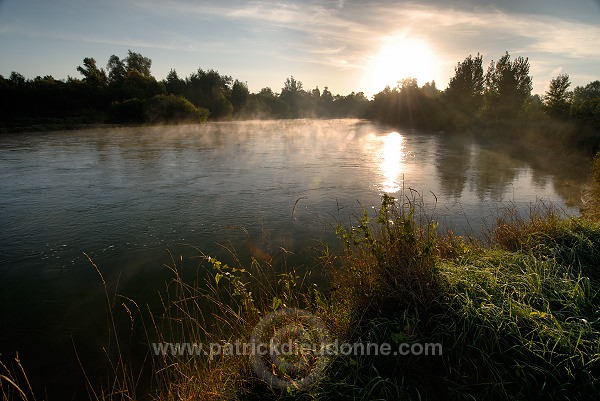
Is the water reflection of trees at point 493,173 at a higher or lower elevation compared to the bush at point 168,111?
lower

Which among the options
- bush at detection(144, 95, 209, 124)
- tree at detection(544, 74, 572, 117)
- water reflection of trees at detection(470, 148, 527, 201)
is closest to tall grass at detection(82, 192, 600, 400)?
water reflection of trees at detection(470, 148, 527, 201)

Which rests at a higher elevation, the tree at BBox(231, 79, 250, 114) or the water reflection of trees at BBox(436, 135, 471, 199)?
the tree at BBox(231, 79, 250, 114)

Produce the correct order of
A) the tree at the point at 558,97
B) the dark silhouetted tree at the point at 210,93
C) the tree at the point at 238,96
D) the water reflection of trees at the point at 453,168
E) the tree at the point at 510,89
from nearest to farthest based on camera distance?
the water reflection of trees at the point at 453,168 < the tree at the point at 558,97 < the tree at the point at 510,89 < the dark silhouetted tree at the point at 210,93 < the tree at the point at 238,96

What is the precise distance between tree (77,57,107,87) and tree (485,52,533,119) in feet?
191

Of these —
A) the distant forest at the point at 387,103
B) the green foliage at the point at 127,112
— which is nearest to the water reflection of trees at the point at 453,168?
the distant forest at the point at 387,103

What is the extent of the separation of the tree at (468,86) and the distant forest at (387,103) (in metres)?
0.13

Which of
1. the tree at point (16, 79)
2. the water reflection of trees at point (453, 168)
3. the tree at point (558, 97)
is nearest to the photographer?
the water reflection of trees at point (453, 168)

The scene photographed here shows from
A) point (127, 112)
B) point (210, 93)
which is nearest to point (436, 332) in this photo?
point (127, 112)

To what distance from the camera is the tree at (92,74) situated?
51619 millimetres

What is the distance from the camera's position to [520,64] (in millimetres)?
36125

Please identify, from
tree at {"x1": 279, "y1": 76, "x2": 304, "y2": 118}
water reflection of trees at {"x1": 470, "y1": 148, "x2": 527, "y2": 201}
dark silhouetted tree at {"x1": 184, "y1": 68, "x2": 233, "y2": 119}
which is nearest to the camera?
water reflection of trees at {"x1": 470, "y1": 148, "x2": 527, "y2": 201}

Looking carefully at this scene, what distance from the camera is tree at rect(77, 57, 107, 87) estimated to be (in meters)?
51.6

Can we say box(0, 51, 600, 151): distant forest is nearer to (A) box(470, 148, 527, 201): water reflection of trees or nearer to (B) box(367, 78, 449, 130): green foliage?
(B) box(367, 78, 449, 130): green foliage

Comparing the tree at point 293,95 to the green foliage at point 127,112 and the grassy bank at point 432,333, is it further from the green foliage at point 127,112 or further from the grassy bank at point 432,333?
the grassy bank at point 432,333
